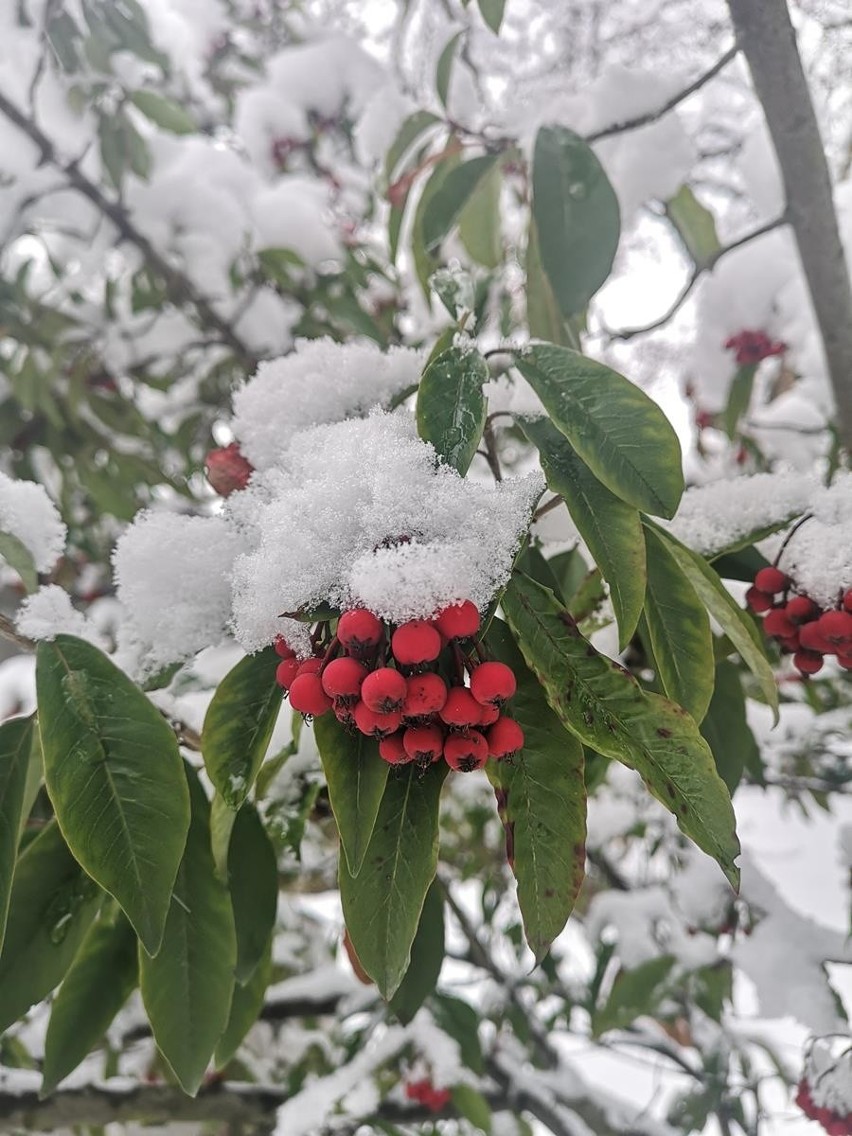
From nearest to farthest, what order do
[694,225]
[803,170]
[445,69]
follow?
1. [803,170]
2. [445,69]
3. [694,225]

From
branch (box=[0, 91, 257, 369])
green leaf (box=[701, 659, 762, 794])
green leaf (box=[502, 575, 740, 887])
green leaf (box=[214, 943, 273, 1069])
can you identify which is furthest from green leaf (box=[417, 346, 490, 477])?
branch (box=[0, 91, 257, 369])

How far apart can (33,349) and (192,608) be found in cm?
151

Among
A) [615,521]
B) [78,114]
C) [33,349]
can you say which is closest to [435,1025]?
[615,521]

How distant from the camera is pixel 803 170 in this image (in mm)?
926

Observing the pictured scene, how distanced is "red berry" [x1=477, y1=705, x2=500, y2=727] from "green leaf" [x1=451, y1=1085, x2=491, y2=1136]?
1237mm

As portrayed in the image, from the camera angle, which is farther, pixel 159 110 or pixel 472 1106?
pixel 159 110

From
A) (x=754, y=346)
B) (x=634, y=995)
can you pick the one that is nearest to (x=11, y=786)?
(x=634, y=995)

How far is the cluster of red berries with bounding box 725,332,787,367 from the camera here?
159 cm

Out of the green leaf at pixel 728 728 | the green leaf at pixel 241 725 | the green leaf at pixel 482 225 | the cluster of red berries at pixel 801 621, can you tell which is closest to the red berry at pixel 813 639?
the cluster of red berries at pixel 801 621

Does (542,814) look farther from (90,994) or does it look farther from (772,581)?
(90,994)

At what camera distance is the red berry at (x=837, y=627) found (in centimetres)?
62

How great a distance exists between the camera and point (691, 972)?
4.65 feet

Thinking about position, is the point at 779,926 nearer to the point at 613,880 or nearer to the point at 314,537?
the point at 613,880

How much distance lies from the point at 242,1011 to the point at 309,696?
458 millimetres
